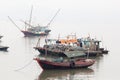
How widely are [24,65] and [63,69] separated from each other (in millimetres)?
5713

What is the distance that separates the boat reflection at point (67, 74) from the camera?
4112 centimetres

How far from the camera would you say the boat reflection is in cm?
4112

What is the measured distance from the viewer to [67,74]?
1676 inches

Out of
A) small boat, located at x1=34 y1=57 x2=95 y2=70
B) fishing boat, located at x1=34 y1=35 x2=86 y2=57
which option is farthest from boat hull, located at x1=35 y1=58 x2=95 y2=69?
fishing boat, located at x1=34 y1=35 x2=86 y2=57

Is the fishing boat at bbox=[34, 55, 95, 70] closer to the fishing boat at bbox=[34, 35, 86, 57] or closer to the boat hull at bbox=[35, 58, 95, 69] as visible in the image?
the boat hull at bbox=[35, 58, 95, 69]

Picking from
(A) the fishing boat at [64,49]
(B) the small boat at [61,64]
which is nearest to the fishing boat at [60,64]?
(B) the small boat at [61,64]


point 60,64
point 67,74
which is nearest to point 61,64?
point 60,64

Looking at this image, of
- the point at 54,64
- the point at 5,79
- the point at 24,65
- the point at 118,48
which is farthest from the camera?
the point at 118,48

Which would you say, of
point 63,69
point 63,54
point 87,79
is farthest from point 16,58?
point 87,79

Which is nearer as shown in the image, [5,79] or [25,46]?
[5,79]

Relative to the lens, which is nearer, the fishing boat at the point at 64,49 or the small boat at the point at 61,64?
the small boat at the point at 61,64

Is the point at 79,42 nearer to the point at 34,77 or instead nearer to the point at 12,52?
the point at 12,52

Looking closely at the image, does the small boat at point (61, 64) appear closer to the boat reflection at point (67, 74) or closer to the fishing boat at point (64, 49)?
the boat reflection at point (67, 74)

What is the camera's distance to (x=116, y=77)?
137 ft
